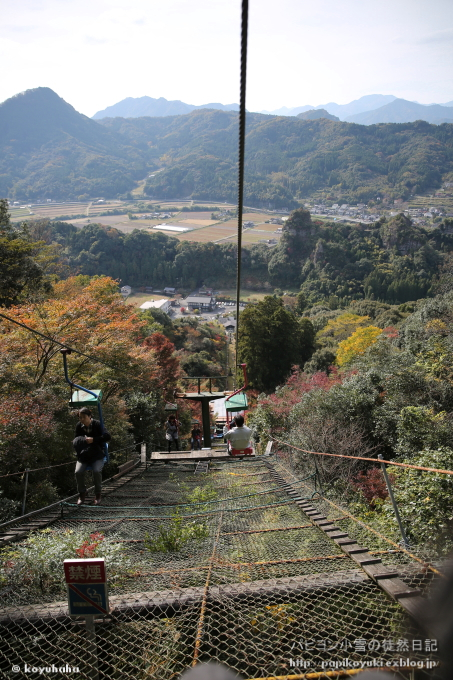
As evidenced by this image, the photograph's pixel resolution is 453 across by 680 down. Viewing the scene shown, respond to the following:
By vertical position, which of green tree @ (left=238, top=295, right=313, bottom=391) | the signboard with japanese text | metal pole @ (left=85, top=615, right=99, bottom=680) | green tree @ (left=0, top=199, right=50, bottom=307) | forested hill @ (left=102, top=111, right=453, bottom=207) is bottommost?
green tree @ (left=238, top=295, right=313, bottom=391)

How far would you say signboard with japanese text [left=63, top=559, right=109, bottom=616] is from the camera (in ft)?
7.38

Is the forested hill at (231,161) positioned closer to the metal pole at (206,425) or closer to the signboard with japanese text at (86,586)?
the metal pole at (206,425)

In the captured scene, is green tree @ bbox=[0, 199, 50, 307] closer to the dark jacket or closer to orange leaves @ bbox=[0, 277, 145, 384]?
orange leaves @ bbox=[0, 277, 145, 384]

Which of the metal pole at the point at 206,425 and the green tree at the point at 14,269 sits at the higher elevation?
the green tree at the point at 14,269

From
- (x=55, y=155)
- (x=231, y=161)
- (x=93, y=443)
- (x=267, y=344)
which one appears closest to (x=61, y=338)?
(x=93, y=443)

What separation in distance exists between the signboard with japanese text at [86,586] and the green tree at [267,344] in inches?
1021

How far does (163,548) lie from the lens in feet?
13.9

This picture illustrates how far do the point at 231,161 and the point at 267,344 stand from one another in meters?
156

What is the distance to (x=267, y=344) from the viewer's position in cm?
2883

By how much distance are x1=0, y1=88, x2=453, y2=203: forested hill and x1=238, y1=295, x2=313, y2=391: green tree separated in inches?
4709

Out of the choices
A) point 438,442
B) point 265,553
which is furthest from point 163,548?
point 438,442

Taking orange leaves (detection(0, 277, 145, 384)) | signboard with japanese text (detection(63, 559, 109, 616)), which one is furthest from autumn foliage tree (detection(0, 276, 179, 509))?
signboard with japanese text (detection(63, 559, 109, 616))

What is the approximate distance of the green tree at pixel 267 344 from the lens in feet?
93.1

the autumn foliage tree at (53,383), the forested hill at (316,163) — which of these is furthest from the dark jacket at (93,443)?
the forested hill at (316,163)
